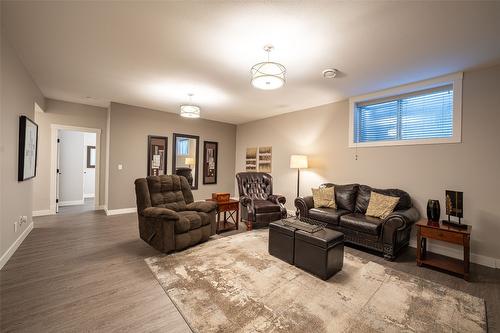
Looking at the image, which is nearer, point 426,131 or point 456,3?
point 456,3

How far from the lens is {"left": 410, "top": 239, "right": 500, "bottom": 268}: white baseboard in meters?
2.95

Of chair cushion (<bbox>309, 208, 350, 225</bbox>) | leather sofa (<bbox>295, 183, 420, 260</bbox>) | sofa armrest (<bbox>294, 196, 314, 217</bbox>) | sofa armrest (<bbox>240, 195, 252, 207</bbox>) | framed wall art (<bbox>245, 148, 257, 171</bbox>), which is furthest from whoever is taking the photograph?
framed wall art (<bbox>245, 148, 257, 171</bbox>)

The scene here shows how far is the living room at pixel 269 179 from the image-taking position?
6.51 feet

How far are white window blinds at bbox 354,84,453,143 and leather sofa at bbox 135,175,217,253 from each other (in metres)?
3.43

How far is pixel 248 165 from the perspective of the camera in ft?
23.2

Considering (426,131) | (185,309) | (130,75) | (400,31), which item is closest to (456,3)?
(400,31)

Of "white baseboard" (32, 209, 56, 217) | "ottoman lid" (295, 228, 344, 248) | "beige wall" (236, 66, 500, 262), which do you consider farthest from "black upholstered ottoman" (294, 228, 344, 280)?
"white baseboard" (32, 209, 56, 217)

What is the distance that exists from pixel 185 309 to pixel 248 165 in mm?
5339

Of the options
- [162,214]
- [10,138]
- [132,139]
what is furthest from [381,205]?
[132,139]

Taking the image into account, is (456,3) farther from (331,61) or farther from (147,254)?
(147,254)

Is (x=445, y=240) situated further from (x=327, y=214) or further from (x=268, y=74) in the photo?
(x=268, y=74)

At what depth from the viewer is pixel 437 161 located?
11.2ft

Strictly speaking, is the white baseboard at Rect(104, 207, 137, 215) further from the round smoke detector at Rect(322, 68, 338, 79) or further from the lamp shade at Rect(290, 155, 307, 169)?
the round smoke detector at Rect(322, 68, 338, 79)

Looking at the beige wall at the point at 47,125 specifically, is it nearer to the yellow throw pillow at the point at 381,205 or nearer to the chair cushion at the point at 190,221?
the chair cushion at the point at 190,221
